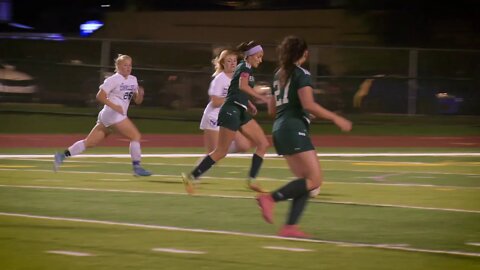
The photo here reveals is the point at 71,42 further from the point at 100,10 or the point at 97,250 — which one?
the point at 97,250

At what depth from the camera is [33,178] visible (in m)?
14.7

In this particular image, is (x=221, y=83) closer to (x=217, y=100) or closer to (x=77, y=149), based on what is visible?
(x=217, y=100)

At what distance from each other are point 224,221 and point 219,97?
3766mm

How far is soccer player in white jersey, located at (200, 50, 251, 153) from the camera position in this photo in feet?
45.2

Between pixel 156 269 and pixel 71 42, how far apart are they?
22.4 meters

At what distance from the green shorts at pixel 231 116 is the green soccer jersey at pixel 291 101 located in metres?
3.52

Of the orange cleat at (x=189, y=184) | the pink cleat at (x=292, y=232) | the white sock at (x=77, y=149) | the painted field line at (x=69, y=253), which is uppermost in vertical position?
the painted field line at (x=69, y=253)

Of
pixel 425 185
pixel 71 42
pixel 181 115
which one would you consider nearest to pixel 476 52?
pixel 181 115

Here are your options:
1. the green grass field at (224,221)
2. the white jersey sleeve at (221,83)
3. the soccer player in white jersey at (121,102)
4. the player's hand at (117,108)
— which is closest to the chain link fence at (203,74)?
the green grass field at (224,221)

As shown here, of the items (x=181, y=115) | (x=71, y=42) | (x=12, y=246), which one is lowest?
(x=181, y=115)

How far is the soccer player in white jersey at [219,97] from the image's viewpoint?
13773mm

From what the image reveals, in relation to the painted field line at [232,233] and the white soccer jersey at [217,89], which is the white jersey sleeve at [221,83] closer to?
the white soccer jersey at [217,89]

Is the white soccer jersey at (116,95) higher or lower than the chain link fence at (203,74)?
higher

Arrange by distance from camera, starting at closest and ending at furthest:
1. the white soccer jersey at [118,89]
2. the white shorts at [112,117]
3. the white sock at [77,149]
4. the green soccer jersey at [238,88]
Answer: the green soccer jersey at [238,88] → the white soccer jersey at [118,89] → the white shorts at [112,117] → the white sock at [77,149]
